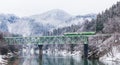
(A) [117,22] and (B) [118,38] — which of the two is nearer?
(B) [118,38]

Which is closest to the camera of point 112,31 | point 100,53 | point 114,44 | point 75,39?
point 114,44

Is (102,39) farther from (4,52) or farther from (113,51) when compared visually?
(4,52)

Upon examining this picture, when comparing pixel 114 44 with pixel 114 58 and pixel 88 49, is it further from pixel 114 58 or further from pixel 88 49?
pixel 88 49

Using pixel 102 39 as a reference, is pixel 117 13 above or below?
above

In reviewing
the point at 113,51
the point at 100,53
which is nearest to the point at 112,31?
the point at 100,53

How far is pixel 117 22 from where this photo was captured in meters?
172

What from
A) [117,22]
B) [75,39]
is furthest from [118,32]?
[75,39]

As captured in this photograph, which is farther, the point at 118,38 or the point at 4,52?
the point at 4,52

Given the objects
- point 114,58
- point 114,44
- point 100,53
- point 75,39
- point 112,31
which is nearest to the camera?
point 114,58

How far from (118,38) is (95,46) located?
27.2 m

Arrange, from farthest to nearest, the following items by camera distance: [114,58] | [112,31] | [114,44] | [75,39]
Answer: [75,39] → [112,31] → [114,44] → [114,58]

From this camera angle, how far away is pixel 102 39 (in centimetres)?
18200

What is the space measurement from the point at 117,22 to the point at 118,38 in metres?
18.7

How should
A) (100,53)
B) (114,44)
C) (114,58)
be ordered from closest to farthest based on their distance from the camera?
(114,58) → (114,44) → (100,53)
